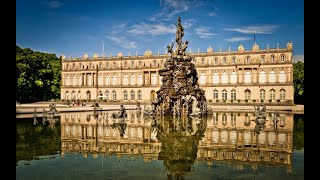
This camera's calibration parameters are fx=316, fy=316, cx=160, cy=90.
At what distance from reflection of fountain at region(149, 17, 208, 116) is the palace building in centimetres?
3671

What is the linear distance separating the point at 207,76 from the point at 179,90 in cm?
4994

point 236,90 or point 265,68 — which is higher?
point 265,68

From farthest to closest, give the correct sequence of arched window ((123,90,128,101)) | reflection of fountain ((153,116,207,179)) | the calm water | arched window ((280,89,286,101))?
1. arched window ((123,90,128,101))
2. arched window ((280,89,286,101))
3. reflection of fountain ((153,116,207,179))
4. the calm water

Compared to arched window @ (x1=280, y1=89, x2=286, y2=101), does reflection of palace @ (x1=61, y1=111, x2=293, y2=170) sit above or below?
below

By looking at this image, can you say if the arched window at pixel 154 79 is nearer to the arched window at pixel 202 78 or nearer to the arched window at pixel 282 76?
the arched window at pixel 202 78

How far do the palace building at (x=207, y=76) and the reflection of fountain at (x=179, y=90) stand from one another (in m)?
36.7

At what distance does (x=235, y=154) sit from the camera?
40.9ft

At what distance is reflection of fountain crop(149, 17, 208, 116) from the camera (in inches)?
1198

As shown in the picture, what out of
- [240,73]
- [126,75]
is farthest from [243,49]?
[126,75]

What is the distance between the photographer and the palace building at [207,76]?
72500 mm

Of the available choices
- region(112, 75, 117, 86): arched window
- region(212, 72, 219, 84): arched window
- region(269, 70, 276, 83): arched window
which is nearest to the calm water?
region(269, 70, 276, 83): arched window

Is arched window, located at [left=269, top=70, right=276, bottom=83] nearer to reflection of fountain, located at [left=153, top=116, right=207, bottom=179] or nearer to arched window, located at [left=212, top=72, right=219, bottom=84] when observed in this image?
arched window, located at [left=212, top=72, right=219, bottom=84]
